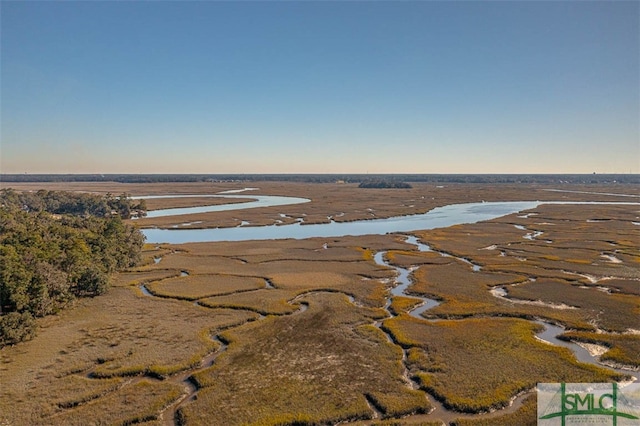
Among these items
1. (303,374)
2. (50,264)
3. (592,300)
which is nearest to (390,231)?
(592,300)

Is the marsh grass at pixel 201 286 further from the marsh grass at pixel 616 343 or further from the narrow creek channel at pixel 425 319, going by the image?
the marsh grass at pixel 616 343

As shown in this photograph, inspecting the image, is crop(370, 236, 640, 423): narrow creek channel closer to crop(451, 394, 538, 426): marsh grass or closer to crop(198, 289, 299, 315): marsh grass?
crop(451, 394, 538, 426): marsh grass

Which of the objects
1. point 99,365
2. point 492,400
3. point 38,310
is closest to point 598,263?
point 492,400

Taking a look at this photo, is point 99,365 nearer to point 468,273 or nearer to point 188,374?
point 188,374

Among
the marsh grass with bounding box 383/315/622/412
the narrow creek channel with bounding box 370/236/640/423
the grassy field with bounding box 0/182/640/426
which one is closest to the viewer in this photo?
the narrow creek channel with bounding box 370/236/640/423

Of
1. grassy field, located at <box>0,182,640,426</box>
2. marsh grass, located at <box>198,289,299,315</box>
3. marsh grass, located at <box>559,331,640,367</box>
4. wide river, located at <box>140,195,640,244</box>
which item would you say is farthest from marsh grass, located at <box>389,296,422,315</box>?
wide river, located at <box>140,195,640,244</box>
